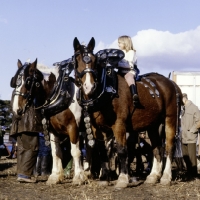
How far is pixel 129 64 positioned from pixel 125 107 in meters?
0.89

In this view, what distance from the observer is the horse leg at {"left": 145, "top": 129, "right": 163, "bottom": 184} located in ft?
29.7

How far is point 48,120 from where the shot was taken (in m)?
8.88

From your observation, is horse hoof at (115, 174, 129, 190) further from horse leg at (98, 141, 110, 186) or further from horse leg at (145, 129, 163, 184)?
horse leg at (145, 129, 163, 184)

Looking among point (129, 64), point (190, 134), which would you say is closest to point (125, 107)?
point (129, 64)

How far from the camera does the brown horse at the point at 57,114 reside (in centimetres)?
839

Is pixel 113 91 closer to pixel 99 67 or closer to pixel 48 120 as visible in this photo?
pixel 99 67

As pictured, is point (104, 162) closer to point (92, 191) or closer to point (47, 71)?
point (92, 191)

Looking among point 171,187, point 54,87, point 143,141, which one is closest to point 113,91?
point 54,87

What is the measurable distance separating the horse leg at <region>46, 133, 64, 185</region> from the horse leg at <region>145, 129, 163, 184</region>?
1642 millimetres

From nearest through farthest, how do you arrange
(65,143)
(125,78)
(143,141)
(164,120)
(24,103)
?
(24,103) < (125,78) < (164,120) < (65,143) < (143,141)

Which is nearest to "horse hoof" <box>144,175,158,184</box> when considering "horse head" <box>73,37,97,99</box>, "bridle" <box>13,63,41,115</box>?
"horse head" <box>73,37,97,99</box>

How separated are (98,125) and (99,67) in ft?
3.47

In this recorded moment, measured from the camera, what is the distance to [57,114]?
28.8 feet

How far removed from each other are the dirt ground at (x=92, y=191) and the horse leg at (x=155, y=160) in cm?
19
